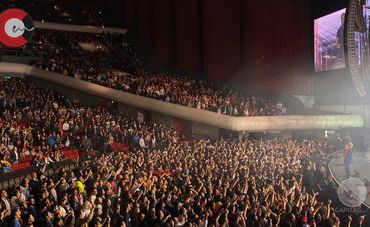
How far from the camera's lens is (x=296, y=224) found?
8.56 metres

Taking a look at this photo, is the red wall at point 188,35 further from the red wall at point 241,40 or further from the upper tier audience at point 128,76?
the upper tier audience at point 128,76

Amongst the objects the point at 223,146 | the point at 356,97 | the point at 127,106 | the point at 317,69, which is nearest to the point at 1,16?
the point at 127,106

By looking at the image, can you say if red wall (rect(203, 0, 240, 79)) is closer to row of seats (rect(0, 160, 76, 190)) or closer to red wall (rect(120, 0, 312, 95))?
red wall (rect(120, 0, 312, 95))

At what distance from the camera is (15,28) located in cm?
2420

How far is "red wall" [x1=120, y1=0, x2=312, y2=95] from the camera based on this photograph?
2359 cm

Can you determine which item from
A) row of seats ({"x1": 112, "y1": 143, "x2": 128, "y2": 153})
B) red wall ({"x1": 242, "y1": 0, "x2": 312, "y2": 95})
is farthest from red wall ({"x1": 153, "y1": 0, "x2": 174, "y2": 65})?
row of seats ({"x1": 112, "y1": 143, "x2": 128, "y2": 153})

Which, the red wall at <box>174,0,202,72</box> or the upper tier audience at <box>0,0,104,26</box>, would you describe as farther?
the upper tier audience at <box>0,0,104,26</box>

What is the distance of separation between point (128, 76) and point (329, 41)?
39.6ft

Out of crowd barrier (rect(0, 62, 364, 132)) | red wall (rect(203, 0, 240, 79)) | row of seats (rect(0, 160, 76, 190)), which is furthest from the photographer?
red wall (rect(203, 0, 240, 79))

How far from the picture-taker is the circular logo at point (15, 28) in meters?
23.4

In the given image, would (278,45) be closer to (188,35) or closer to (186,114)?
(186,114)

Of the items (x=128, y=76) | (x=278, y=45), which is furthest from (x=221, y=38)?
(x=128, y=76)

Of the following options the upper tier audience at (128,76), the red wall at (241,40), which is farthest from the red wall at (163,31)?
the upper tier audience at (128,76)

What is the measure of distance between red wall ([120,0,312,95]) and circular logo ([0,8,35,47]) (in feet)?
35.7
